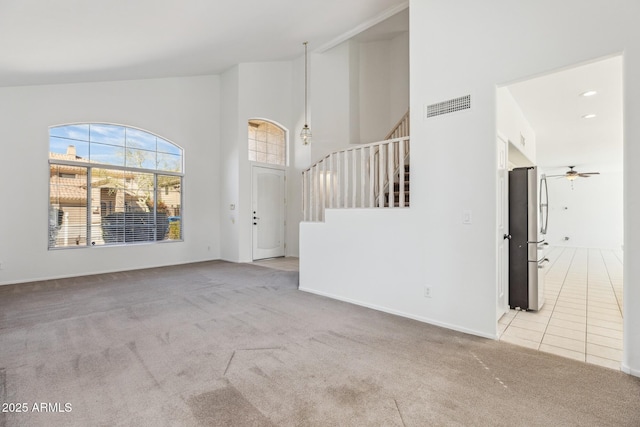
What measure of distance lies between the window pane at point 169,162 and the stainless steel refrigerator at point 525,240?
21.8ft

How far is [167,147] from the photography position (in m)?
7.02

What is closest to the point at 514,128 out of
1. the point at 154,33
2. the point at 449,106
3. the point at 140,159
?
the point at 449,106

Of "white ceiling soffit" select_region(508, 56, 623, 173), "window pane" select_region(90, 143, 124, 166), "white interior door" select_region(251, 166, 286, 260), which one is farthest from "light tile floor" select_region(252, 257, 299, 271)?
"white ceiling soffit" select_region(508, 56, 623, 173)

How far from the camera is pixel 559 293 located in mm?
4699

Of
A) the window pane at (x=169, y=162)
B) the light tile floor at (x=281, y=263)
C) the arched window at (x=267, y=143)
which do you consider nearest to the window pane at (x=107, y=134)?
the window pane at (x=169, y=162)

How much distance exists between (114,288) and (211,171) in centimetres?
366

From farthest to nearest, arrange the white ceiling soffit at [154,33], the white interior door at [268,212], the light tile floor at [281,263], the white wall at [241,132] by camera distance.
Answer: the white interior door at [268,212] < the white wall at [241,132] < the light tile floor at [281,263] < the white ceiling soffit at [154,33]

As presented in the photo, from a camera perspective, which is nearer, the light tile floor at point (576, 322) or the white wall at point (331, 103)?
the light tile floor at point (576, 322)

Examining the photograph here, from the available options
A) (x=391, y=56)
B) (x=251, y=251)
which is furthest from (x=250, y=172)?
(x=391, y=56)

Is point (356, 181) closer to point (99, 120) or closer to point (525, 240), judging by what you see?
point (525, 240)

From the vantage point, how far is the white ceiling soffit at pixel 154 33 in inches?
135

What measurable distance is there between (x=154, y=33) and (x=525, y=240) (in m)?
5.59

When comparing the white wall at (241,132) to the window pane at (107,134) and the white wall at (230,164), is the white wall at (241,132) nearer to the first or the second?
the white wall at (230,164)

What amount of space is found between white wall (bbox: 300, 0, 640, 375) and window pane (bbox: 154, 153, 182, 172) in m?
5.23
